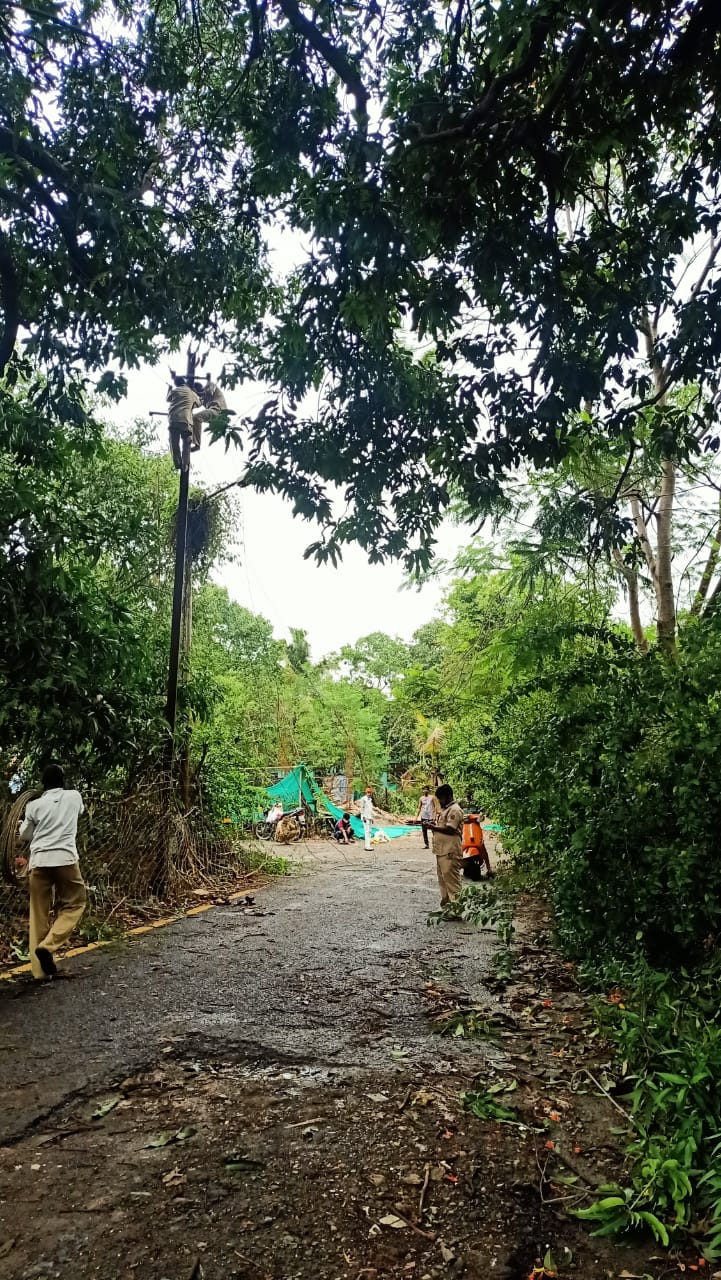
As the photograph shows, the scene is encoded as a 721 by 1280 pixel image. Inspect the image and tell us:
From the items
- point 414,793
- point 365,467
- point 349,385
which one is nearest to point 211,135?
point 349,385

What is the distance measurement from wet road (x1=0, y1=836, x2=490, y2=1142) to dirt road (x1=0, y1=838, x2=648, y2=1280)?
→ 22 millimetres

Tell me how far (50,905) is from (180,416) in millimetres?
6607

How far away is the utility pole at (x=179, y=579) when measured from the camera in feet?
33.6

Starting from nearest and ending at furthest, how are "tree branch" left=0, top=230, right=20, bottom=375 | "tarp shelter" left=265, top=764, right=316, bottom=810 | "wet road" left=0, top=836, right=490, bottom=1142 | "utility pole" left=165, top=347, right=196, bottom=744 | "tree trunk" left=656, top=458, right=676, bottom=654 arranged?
"wet road" left=0, top=836, right=490, bottom=1142
"tree branch" left=0, top=230, right=20, bottom=375
"tree trunk" left=656, top=458, right=676, bottom=654
"utility pole" left=165, top=347, right=196, bottom=744
"tarp shelter" left=265, top=764, right=316, bottom=810

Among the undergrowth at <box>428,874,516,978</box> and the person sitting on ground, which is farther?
the person sitting on ground

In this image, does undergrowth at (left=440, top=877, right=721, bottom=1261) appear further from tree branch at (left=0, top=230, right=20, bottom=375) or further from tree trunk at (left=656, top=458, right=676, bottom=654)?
tree branch at (left=0, top=230, right=20, bottom=375)

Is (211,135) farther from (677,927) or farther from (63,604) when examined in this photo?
(677,927)

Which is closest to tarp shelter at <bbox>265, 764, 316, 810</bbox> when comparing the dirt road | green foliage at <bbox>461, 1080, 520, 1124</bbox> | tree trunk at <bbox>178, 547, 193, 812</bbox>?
tree trunk at <bbox>178, 547, 193, 812</bbox>

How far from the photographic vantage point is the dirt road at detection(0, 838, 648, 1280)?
2713 mm

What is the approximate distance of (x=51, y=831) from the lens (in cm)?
644

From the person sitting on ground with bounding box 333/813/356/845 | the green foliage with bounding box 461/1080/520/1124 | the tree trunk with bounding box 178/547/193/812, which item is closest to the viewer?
the green foliage with bounding box 461/1080/520/1124

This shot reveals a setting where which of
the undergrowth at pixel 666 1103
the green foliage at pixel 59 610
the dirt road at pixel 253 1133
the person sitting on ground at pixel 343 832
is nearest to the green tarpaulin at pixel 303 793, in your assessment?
the person sitting on ground at pixel 343 832

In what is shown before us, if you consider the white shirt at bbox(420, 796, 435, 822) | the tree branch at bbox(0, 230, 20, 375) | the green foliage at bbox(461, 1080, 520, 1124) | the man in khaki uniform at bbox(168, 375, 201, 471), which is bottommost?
the green foliage at bbox(461, 1080, 520, 1124)

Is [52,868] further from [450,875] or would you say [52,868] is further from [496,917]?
[450,875]
